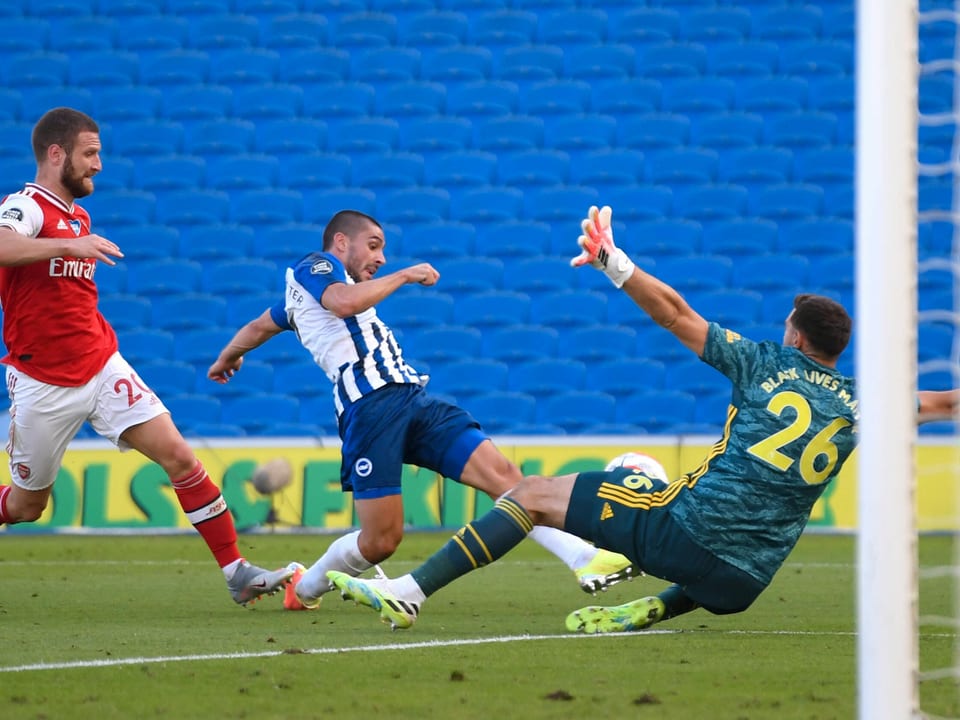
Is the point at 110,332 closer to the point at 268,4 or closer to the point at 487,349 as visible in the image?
the point at 487,349

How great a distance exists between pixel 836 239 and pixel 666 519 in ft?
30.3

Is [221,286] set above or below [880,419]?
above

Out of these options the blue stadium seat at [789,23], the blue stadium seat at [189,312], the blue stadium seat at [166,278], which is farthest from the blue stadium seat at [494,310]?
the blue stadium seat at [789,23]

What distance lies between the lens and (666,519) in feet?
16.4

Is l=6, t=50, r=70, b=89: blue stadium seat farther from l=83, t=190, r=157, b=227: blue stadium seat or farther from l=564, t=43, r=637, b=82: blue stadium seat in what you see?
l=564, t=43, r=637, b=82: blue stadium seat

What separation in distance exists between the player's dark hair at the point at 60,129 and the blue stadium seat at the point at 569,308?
306 inches

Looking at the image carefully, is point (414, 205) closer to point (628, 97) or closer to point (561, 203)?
point (561, 203)

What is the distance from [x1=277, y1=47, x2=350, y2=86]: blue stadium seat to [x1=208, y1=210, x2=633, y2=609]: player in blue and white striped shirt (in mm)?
8689

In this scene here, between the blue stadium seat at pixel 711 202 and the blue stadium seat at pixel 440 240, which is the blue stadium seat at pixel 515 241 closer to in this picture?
the blue stadium seat at pixel 440 240

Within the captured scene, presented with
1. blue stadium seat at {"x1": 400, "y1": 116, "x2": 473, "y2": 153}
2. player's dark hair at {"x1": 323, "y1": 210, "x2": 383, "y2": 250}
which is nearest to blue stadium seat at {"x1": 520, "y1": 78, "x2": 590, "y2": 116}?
blue stadium seat at {"x1": 400, "y1": 116, "x2": 473, "y2": 153}

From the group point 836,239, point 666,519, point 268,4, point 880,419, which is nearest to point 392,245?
point 268,4

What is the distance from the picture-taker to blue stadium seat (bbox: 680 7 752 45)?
14.5 m

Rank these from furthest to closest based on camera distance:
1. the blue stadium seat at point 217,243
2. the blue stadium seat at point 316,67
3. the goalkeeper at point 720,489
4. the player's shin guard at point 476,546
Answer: the blue stadium seat at point 316,67, the blue stadium seat at point 217,243, the player's shin guard at point 476,546, the goalkeeper at point 720,489

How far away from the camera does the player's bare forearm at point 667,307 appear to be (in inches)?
189
